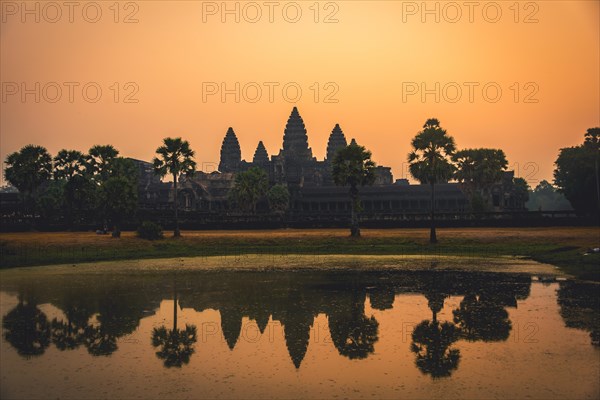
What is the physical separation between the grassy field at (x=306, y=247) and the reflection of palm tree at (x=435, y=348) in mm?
20581

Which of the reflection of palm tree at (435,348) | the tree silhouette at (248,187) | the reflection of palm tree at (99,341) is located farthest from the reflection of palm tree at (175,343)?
the tree silhouette at (248,187)

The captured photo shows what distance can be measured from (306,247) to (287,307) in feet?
90.1

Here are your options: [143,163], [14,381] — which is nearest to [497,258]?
[14,381]

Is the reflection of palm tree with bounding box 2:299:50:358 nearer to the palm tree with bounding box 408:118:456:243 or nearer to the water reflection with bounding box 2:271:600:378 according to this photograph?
the water reflection with bounding box 2:271:600:378

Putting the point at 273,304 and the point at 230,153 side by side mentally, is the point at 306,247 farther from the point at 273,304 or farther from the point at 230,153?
the point at 230,153

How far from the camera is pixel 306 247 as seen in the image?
50.2m

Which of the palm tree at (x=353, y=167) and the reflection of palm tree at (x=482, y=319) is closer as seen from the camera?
the reflection of palm tree at (x=482, y=319)

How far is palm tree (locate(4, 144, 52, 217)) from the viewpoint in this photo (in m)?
76.6

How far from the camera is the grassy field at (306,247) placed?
Answer: 1651 inches

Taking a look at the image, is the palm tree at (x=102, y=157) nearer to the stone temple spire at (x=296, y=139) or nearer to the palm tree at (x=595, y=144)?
the palm tree at (x=595, y=144)

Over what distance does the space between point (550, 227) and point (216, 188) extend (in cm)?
7902

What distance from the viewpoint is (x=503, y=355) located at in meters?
15.7

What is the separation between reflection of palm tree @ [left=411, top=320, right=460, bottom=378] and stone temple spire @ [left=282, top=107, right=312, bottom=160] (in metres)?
142

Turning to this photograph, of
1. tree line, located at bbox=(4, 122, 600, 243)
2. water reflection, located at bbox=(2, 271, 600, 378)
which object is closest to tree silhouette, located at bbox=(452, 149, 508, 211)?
tree line, located at bbox=(4, 122, 600, 243)
